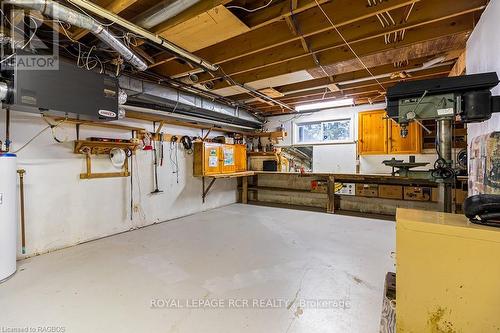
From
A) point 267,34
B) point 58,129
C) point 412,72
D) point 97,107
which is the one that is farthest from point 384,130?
point 58,129

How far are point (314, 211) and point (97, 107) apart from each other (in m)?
4.51

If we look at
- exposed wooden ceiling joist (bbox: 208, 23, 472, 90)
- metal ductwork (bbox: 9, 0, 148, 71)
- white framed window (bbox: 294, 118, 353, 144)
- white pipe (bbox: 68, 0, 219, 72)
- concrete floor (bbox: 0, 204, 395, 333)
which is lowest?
concrete floor (bbox: 0, 204, 395, 333)

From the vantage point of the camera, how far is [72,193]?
330 centimetres

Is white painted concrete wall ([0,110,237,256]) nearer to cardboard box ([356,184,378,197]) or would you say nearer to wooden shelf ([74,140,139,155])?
wooden shelf ([74,140,139,155])

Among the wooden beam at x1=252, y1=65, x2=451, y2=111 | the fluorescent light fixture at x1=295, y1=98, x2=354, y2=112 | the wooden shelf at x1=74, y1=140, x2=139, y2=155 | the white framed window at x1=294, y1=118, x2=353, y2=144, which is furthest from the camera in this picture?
the white framed window at x1=294, y1=118, x2=353, y2=144

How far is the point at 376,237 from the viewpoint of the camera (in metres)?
3.61

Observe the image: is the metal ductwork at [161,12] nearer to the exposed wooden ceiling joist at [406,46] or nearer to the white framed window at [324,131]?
the exposed wooden ceiling joist at [406,46]

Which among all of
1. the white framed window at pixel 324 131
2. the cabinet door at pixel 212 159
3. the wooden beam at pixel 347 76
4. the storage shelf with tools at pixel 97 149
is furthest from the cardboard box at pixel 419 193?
the storage shelf with tools at pixel 97 149

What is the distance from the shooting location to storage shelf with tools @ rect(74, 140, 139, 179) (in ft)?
10.7

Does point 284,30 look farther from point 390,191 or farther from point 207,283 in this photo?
point 390,191

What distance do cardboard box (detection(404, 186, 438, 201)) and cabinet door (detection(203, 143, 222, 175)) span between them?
3855mm

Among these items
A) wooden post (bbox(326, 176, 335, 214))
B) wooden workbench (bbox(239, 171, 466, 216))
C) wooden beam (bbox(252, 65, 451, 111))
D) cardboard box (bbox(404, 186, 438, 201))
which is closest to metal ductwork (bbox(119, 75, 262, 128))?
wooden beam (bbox(252, 65, 451, 111))

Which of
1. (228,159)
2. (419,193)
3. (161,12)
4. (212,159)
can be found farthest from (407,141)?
(161,12)

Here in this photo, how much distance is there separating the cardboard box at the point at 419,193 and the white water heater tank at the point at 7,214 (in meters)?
5.88
